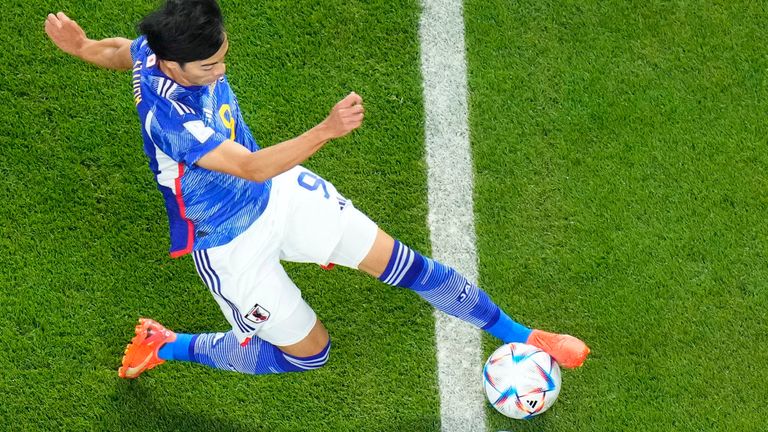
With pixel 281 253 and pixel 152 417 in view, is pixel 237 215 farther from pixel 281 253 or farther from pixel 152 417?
pixel 152 417

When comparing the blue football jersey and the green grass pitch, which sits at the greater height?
the blue football jersey

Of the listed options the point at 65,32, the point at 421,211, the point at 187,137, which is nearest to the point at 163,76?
the point at 187,137

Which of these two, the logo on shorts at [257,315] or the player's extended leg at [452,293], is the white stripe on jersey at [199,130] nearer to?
the logo on shorts at [257,315]

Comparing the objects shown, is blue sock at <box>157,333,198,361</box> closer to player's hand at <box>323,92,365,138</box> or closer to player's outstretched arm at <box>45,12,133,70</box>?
player's outstretched arm at <box>45,12,133,70</box>

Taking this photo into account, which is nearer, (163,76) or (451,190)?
(163,76)

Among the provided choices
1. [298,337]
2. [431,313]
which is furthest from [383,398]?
[298,337]

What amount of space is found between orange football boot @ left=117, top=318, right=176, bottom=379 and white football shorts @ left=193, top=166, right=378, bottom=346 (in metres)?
0.71

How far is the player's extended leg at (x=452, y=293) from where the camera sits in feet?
14.5

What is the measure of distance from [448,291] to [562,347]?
704 mm

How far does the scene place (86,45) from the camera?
436 centimetres

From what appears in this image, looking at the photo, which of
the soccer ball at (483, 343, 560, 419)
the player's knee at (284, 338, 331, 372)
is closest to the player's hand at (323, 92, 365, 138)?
the player's knee at (284, 338, 331, 372)

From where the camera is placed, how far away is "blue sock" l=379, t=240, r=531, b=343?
4.46 meters

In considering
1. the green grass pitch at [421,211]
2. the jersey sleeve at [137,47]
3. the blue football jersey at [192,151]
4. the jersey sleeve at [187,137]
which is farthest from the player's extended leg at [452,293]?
the jersey sleeve at [137,47]

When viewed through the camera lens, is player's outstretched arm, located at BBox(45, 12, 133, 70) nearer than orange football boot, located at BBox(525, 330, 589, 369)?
Yes
